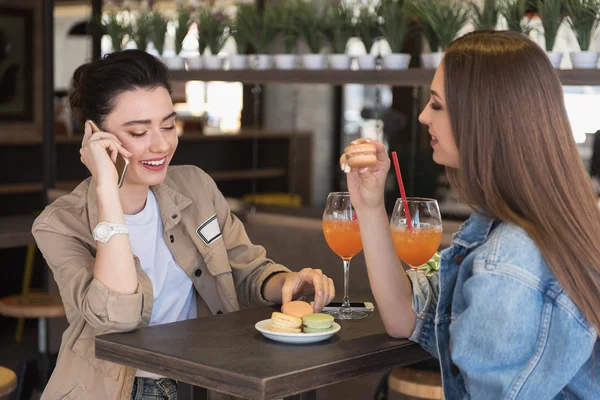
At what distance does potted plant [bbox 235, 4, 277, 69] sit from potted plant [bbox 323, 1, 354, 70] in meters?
0.30

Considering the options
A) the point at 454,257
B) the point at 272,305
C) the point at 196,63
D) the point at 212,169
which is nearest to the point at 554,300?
the point at 454,257

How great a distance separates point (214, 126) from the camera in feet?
36.6

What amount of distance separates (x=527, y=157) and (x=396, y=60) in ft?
7.48

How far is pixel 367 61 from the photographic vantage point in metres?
3.78

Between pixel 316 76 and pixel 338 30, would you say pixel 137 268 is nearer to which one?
pixel 316 76

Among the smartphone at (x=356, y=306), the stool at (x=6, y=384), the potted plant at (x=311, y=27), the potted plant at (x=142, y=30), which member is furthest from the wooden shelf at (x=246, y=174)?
the smartphone at (x=356, y=306)

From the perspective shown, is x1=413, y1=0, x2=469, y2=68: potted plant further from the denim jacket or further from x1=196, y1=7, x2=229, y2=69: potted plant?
the denim jacket

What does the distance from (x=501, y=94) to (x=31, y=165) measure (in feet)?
18.3

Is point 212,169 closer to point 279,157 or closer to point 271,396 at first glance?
point 279,157

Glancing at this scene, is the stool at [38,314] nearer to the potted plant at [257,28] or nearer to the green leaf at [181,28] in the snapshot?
the green leaf at [181,28]

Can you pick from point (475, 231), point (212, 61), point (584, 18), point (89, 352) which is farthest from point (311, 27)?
point (475, 231)

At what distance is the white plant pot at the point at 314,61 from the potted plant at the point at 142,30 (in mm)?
1102

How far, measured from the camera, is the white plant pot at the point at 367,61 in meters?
3.78

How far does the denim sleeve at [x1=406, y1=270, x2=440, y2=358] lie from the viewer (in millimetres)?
1787
